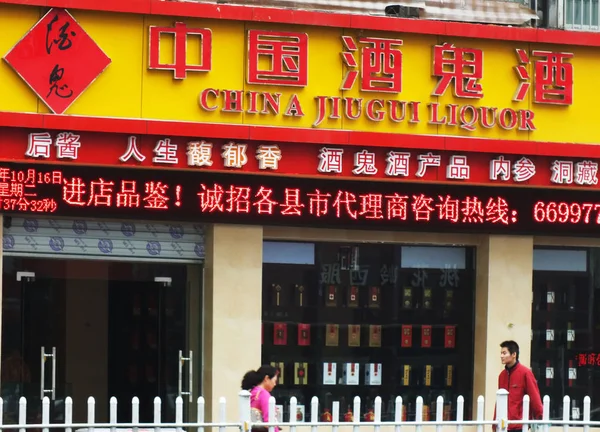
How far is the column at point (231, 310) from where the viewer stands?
1532 cm

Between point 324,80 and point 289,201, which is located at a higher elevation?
point 324,80

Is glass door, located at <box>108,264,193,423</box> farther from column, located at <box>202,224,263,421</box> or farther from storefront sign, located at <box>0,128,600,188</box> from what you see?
storefront sign, located at <box>0,128,600,188</box>

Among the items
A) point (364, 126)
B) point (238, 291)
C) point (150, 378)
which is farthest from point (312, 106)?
point (150, 378)

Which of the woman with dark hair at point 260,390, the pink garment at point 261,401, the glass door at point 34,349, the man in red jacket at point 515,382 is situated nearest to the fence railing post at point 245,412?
the woman with dark hair at point 260,390

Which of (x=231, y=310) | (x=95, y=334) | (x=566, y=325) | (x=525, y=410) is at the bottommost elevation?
(x=525, y=410)

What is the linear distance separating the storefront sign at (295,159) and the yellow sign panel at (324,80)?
28 centimetres

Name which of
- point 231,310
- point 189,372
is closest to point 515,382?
point 231,310

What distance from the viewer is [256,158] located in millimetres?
15055

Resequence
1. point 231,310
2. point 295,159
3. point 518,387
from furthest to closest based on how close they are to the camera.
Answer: point 231,310 → point 295,159 → point 518,387

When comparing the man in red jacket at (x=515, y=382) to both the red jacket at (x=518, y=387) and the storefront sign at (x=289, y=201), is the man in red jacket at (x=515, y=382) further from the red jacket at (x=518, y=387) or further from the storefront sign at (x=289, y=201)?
the storefront sign at (x=289, y=201)

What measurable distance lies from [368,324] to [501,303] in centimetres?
163

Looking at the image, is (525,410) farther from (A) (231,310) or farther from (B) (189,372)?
(B) (189,372)

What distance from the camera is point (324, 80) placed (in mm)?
15320

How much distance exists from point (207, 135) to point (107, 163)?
1.14 meters
